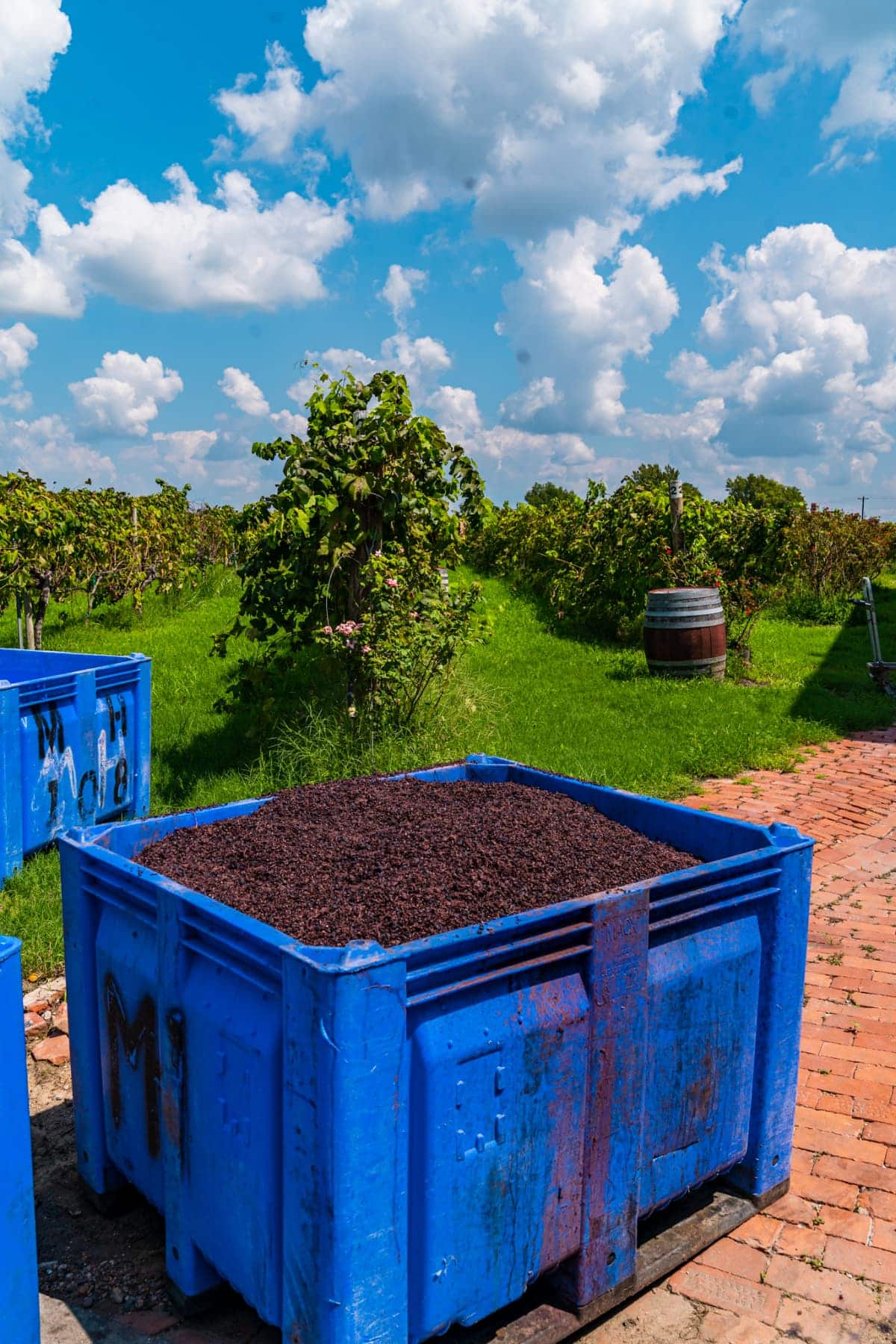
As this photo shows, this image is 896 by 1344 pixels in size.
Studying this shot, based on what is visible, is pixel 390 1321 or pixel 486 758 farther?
pixel 486 758

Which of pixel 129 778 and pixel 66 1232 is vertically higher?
pixel 129 778

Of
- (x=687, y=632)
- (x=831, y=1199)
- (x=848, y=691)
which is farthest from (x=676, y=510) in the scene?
(x=831, y=1199)

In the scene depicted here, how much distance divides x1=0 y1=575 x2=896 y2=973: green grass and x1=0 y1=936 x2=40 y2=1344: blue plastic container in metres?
2.89

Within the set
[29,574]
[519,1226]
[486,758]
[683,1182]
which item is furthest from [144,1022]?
[29,574]

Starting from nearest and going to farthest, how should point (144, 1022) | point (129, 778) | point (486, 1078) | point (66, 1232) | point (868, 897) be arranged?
point (486, 1078) < point (144, 1022) < point (66, 1232) < point (868, 897) < point (129, 778)

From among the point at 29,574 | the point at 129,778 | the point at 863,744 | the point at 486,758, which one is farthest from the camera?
the point at 29,574

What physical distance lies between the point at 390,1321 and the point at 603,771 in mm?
5907

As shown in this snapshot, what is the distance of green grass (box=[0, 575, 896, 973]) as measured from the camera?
7422 millimetres

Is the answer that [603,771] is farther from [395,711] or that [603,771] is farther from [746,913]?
[746,913]

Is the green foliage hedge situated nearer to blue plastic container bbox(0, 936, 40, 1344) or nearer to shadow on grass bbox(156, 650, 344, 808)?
shadow on grass bbox(156, 650, 344, 808)

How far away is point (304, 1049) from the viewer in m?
2.02

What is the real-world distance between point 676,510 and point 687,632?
2.90m

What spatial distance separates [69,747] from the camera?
6.18m

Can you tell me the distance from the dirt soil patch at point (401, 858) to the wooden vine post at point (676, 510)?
11.3 meters
